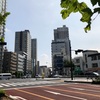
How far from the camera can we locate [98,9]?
1438mm

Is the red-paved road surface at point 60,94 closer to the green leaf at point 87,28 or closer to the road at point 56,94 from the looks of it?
the road at point 56,94

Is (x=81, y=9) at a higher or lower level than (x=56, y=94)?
higher

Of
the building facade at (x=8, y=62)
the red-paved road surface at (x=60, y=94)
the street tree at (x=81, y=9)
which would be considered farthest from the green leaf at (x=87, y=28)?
the building facade at (x=8, y=62)

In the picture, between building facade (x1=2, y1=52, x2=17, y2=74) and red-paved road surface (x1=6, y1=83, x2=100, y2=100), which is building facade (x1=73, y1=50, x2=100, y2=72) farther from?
red-paved road surface (x1=6, y1=83, x2=100, y2=100)

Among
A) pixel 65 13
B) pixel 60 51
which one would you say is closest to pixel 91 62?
pixel 65 13

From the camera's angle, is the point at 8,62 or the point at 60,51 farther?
the point at 60,51

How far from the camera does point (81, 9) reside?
1544 mm

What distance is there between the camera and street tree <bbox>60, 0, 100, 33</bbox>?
143cm

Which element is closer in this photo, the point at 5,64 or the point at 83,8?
the point at 83,8

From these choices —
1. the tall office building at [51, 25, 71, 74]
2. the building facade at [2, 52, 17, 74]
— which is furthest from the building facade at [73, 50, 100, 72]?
the building facade at [2, 52, 17, 74]

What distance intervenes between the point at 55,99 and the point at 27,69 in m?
167

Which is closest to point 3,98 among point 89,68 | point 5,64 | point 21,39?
point 89,68

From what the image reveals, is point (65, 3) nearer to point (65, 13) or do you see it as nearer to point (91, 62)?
point (65, 13)

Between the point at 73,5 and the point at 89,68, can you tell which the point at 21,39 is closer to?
the point at 89,68
